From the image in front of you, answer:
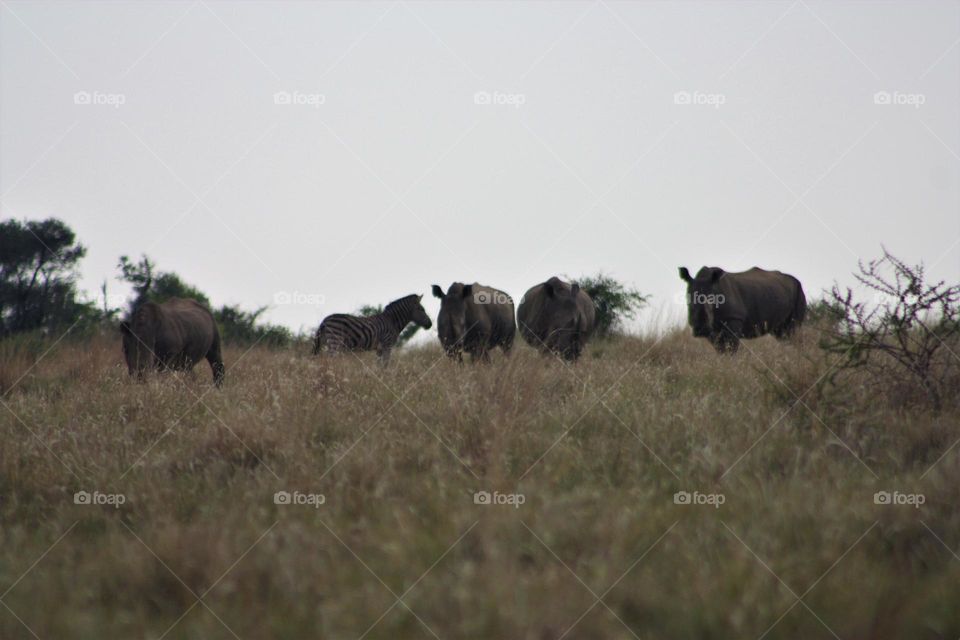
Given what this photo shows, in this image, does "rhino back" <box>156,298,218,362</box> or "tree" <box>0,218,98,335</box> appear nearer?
"rhino back" <box>156,298,218,362</box>

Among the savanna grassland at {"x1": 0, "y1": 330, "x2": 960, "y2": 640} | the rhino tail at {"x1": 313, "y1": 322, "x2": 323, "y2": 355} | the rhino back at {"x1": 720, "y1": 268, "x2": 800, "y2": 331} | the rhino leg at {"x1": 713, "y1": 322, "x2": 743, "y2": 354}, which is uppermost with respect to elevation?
the rhino back at {"x1": 720, "y1": 268, "x2": 800, "y2": 331}

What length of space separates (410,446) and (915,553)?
281 centimetres

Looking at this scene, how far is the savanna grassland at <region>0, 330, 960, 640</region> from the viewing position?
10.2 feet

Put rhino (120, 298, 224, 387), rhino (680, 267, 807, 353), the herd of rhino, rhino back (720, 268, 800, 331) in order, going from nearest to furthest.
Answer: rhino (120, 298, 224, 387) → the herd of rhino → rhino (680, 267, 807, 353) → rhino back (720, 268, 800, 331)

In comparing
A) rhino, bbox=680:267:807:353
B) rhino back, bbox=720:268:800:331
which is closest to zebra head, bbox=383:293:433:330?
rhino, bbox=680:267:807:353

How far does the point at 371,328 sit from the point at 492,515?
11.0 m

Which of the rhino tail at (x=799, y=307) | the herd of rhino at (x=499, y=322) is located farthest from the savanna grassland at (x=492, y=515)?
the rhino tail at (x=799, y=307)

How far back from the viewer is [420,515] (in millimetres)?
4152

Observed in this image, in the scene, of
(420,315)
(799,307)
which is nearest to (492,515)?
(420,315)

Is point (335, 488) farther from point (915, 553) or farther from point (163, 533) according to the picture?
point (915, 553)

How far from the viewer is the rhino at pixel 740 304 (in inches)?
482

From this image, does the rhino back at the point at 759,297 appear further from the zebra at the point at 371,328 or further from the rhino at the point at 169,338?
the rhino at the point at 169,338

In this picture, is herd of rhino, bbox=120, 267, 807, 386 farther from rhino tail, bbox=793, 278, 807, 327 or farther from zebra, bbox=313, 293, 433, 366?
rhino tail, bbox=793, 278, 807, 327

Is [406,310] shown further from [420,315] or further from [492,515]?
[492,515]
